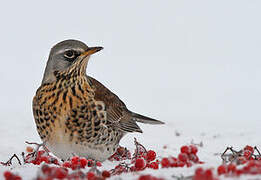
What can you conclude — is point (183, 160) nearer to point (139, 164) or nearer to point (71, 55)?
point (139, 164)

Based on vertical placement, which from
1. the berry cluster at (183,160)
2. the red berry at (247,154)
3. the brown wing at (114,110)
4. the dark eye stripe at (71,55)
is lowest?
the red berry at (247,154)

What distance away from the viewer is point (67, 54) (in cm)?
562

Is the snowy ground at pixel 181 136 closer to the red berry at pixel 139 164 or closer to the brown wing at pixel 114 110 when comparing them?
the brown wing at pixel 114 110

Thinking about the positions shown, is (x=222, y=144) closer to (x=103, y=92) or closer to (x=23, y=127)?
(x=103, y=92)

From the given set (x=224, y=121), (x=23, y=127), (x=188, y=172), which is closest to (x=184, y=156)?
(x=188, y=172)

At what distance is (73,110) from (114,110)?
0.90 meters

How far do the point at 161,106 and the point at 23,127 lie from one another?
7.49 meters

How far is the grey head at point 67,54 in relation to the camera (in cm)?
556

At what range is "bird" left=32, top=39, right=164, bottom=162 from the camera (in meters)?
5.29

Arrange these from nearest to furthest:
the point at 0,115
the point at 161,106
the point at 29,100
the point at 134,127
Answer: the point at 134,127, the point at 0,115, the point at 161,106, the point at 29,100

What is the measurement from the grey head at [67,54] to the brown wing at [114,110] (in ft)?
1.59

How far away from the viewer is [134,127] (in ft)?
21.1

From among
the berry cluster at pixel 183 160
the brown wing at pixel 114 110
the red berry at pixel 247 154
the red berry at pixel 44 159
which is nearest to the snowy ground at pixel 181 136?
the brown wing at pixel 114 110

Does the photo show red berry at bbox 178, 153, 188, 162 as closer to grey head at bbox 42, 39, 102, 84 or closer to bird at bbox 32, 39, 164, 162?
bird at bbox 32, 39, 164, 162
